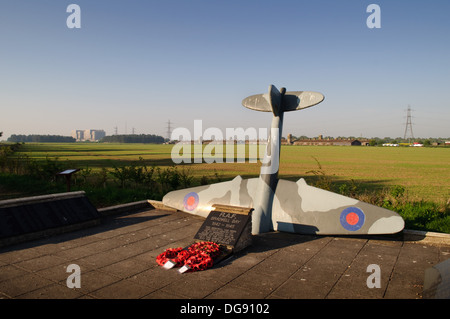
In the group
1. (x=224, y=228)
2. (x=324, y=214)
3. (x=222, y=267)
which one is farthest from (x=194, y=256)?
(x=324, y=214)

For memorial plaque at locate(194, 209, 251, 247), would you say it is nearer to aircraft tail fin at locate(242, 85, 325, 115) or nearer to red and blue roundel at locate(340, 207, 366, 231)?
red and blue roundel at locate(340, 207, 366, 231)

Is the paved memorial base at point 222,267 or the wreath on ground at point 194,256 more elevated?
the wreath on ground at point 194,256

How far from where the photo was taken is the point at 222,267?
7.05 metres

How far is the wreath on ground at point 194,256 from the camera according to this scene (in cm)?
691

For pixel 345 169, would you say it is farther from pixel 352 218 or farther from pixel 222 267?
pixel 222 267

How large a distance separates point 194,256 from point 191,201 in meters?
4.42

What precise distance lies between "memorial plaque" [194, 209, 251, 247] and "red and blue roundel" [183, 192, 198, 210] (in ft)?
8.36

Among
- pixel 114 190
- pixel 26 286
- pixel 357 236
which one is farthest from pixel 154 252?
pixel 114 190

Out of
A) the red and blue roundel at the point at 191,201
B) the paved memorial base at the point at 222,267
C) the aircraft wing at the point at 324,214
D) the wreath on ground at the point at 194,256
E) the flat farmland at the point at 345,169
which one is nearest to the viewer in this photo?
the paved memorial base at the point at 222,267

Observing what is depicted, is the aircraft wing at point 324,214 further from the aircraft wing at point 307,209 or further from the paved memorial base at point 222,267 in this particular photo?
the paved memorial base at point 222,267

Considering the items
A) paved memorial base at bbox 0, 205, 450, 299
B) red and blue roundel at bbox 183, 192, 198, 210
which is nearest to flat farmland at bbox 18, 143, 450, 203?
paved memorial base at bbox 0, 205, 450, 299

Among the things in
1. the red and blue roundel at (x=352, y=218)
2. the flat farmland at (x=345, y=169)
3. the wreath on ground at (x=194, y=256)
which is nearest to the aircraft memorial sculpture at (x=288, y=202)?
the red and blue roundel at (x=352, y=218)

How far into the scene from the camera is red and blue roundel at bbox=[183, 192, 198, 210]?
11375mm

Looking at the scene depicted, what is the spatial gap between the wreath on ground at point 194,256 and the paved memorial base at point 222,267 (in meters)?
0.17
